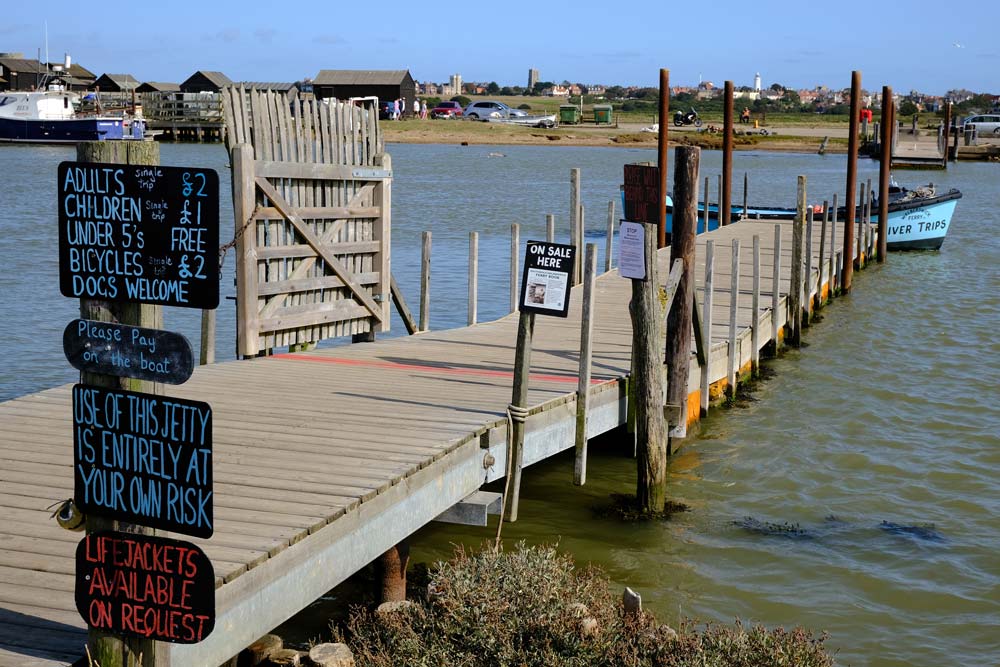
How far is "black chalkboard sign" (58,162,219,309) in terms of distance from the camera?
4.43 meters

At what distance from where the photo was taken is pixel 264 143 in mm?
11297

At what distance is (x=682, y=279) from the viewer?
455 inches

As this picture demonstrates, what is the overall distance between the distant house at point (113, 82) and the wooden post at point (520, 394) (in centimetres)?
10045

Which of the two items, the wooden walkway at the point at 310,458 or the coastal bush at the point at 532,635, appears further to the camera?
the coastal bush at the point at 532,635

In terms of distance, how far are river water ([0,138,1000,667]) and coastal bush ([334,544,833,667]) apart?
1290 millimetres

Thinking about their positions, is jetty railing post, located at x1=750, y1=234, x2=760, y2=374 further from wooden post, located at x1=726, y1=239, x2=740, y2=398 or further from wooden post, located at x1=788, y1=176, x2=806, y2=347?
wooden post, located at x1=788, y1=176, x2=806, y2=347

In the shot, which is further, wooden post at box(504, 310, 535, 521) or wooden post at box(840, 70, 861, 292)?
wooden post at box(840, 70, 861, 292)

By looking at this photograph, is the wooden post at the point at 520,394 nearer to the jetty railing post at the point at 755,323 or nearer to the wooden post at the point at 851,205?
the jetty railing post at the point at 755,323

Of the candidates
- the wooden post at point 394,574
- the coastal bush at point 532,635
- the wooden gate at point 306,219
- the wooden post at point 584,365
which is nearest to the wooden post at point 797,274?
the wooden gate at point 306,219

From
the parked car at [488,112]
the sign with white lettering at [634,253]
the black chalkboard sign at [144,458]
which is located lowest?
the black chalkboard sign at [144,458]

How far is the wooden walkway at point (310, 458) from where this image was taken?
5625mm

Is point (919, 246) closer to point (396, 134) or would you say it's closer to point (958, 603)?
point (958, 603)

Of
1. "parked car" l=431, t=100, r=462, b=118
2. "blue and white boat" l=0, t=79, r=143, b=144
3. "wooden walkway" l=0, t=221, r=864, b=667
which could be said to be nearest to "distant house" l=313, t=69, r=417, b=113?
"parked car" l=431, t=100, r=462, b=118

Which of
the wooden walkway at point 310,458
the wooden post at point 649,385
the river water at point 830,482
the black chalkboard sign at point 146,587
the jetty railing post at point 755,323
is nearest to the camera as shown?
the black chalkboard sign at point 146,587
